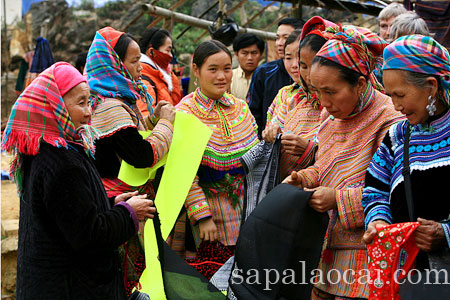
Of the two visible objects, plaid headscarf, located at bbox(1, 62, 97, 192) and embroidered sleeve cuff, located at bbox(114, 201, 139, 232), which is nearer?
plaid headscarf, located at bbox(1, 62, 97, 192)

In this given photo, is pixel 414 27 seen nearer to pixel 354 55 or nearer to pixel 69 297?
pixel 354 55

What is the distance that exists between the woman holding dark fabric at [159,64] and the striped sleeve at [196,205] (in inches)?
69.5

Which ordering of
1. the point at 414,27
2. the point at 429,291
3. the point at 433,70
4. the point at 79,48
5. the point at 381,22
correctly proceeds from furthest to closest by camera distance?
the point at 79,48
the point at 381,22
the point at 414,27
the point at 433,70
the point at 429,291

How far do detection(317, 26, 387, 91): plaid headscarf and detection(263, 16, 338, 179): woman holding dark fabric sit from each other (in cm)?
22

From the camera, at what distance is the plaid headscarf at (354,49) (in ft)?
7.94

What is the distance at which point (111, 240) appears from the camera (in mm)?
2328

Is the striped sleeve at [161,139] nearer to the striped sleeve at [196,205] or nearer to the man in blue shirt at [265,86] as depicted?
the striped sleeve at [196,205]

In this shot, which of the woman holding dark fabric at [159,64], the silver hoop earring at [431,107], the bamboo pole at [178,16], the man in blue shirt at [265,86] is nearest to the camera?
the silver hoop earring at [431,107]

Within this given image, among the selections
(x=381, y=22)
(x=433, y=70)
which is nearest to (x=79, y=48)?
(x=381, y=22)

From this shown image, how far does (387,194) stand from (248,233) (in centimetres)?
70

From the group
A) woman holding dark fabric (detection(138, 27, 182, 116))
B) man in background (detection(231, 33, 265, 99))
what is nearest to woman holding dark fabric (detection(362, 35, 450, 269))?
Result: woman holding dark fabric (detection(138, 27, 182, 116))

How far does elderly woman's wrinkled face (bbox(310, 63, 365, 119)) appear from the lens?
7.99 feet

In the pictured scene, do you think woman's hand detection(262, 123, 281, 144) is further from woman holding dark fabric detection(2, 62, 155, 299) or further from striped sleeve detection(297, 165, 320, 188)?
woman holding dark fabric detection(2, 62, 155, 299)

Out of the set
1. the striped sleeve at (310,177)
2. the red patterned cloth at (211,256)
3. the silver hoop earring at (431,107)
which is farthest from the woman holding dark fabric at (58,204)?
the silver hoop earring at (431,107)
